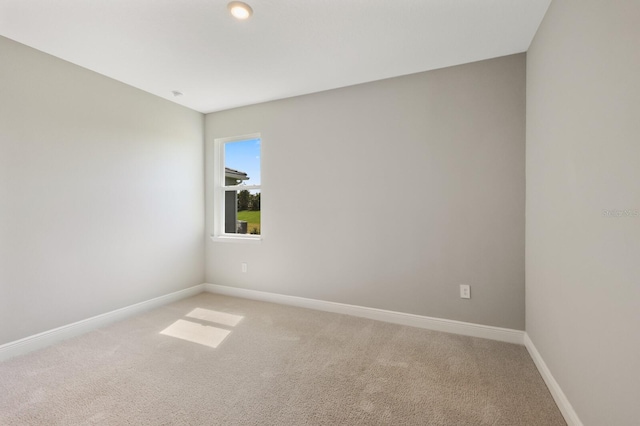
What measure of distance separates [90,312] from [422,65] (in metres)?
3.91

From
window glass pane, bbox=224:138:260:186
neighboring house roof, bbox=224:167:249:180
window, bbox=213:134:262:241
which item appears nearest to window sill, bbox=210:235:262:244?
window, bbox=213:134:262:241

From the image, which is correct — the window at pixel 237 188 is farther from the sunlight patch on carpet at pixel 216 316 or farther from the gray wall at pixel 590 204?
the gray wall at pixel 590 204

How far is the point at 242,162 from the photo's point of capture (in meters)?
3.90

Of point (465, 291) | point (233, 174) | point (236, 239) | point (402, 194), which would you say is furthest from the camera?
point (233, 174)

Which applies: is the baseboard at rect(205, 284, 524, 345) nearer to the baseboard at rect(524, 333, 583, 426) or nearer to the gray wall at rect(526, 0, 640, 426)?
the baseboard at rect(524, 333, 583, 426)

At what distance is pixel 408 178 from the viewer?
277cm

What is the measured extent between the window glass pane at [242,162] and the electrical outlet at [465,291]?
2636 millimetres

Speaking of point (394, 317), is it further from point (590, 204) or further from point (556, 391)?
point (590, 204)

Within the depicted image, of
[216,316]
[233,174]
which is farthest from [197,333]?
[233,174]

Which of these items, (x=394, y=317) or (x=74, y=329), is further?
(x=394, y=317)

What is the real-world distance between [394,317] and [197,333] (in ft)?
6.27

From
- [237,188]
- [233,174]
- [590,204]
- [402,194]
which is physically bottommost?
[590,204]

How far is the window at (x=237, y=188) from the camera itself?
3752 mm

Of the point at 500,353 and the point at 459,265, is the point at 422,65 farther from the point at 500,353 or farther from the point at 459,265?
the point at 500,353
